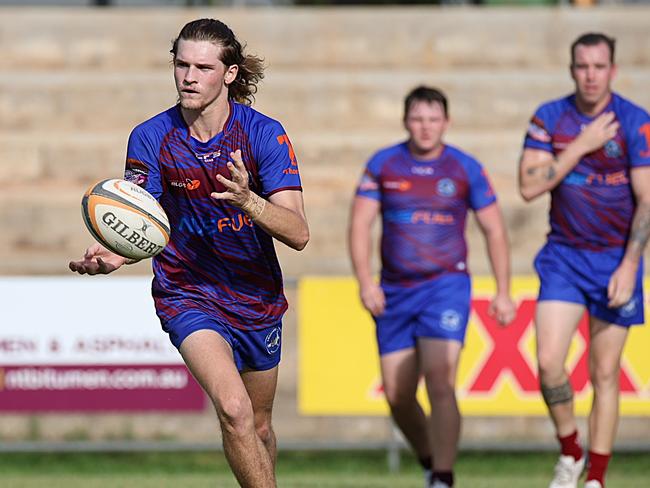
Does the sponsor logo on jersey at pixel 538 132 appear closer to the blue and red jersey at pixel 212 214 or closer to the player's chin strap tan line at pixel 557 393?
the player's chin strap tan line at pixel 557 393

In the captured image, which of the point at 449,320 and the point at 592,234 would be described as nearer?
the point at 592,234

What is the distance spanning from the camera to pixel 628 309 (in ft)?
27.2

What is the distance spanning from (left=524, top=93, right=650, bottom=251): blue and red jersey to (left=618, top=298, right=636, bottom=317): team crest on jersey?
1.18 ft

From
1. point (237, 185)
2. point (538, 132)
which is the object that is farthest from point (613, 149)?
point (237, 185)

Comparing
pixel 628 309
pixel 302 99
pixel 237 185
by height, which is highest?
pixel 302 99

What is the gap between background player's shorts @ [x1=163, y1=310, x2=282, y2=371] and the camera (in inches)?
244

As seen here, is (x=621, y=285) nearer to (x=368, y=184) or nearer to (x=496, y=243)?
(x=496, y=243)

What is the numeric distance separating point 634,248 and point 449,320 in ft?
4.29

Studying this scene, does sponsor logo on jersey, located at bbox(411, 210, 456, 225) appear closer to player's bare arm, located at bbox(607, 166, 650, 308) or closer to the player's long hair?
player's bare arm, located at bbox(607, 166, 650, 308)

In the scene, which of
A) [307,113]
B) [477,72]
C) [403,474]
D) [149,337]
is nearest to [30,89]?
[307,113]

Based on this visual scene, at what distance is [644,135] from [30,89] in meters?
10.1

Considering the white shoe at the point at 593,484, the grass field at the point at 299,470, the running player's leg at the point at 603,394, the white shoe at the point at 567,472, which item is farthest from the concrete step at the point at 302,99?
the white shoe at the point at 593,484

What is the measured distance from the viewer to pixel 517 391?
35.5ft

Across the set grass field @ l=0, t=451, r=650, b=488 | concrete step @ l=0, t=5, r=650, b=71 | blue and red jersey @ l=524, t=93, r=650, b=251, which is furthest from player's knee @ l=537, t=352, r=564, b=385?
concrete step @ l=0, t=5, r=650, b=71
